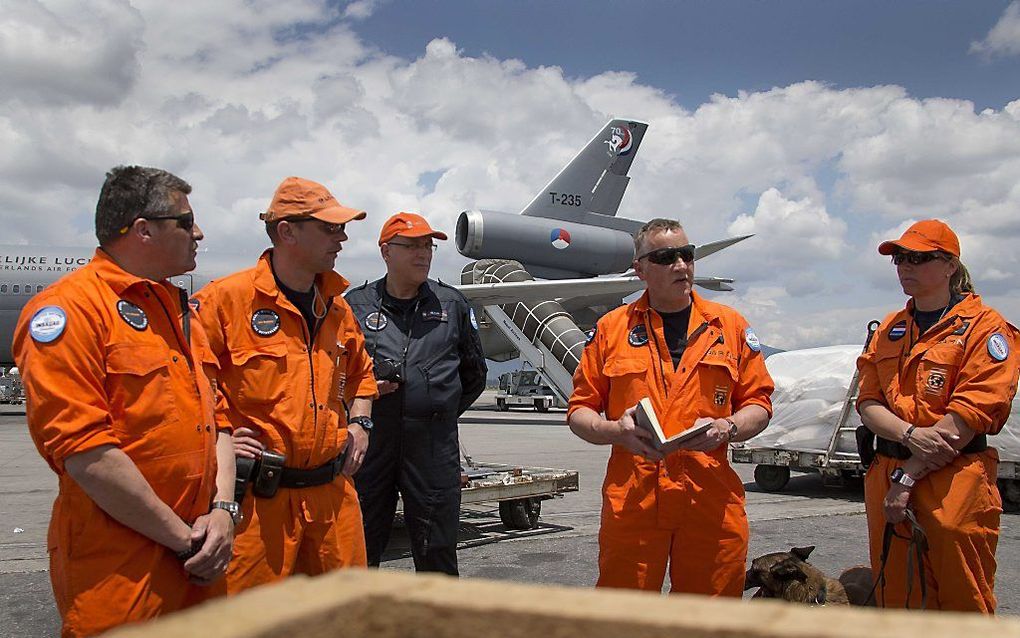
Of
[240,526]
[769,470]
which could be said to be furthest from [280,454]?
[769,470]

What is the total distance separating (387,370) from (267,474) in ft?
3.72

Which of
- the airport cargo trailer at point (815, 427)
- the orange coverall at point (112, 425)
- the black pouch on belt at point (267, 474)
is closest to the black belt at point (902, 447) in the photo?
the black pouch on belt at point (267, 474)

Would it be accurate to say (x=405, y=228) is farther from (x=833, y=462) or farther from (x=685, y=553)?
(x=833, y=462)

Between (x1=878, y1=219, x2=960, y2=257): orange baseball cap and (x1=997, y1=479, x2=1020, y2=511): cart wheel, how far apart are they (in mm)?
5686

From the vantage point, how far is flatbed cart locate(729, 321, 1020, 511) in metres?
7.79

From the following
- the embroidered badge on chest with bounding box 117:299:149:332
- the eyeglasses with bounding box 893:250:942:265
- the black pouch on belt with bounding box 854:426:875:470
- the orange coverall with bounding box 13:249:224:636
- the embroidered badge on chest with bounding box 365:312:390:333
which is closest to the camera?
the orange coverall with bounding box 13:249:224:636

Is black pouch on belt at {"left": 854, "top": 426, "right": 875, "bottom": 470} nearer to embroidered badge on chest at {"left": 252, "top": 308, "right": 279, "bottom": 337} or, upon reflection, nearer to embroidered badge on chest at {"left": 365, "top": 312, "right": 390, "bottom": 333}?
embroidered badge on chest at {"left": 365, "top": 312, "right": 390, "bottom": 333}

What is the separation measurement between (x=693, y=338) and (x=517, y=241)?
19352mm

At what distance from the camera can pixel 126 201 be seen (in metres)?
2.25

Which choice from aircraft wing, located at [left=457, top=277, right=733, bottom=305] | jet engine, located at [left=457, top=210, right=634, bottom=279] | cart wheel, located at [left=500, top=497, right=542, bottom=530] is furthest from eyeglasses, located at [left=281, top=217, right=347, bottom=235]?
jet engine, located at [left=457, top=210, right=634, bottom=279]

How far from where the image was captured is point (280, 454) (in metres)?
2.62

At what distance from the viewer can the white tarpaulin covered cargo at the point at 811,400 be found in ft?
27.8

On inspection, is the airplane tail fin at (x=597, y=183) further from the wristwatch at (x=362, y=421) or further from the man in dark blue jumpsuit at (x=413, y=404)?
the wristwatch at (x=362, y=421)

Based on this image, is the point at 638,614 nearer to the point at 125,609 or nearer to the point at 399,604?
the point at 399,604
